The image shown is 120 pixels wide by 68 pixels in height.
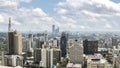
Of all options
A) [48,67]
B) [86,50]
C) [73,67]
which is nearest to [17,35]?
[86,50]

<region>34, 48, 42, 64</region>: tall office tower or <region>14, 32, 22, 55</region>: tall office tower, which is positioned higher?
<region>14, 32, 22, 55</region>: tall office tower

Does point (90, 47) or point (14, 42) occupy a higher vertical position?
point (14, 42)

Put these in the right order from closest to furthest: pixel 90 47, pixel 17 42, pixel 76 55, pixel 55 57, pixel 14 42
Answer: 1. pixel 76 55
2. pixel 55 57
3. pixel 90 47
4. pixel 14 42
5. pixel 17 42

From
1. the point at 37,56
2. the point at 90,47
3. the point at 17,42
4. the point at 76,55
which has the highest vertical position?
the point at 17,42

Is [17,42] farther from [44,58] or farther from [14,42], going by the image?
[44,58]

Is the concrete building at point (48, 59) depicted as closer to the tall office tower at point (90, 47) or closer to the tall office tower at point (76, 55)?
the tall office tower at point (76, 55)

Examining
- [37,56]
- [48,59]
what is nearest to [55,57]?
[37,56]

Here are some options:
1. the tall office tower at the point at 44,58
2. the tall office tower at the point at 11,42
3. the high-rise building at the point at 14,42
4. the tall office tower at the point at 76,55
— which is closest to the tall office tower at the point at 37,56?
the tall office tower at the point at 44,58

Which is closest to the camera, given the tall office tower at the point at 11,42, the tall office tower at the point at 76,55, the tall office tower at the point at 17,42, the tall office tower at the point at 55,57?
the tall office tower at the point at 76,55

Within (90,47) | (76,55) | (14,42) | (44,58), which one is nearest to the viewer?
(76,55)

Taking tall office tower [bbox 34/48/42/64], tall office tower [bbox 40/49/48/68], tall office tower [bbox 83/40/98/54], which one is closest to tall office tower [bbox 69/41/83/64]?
tall office tower [bbox 40/49/48/68]

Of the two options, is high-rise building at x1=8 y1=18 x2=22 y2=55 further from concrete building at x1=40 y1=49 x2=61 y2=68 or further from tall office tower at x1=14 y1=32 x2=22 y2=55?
concrete building at x1=40 y1=49 x2=61 y2=68
